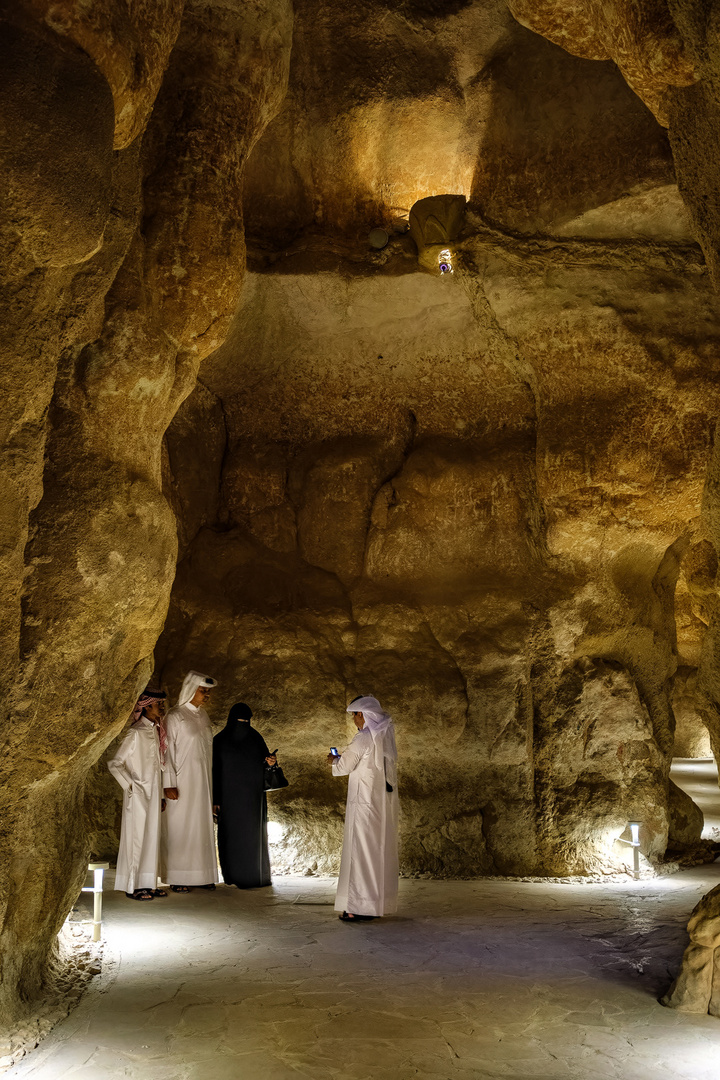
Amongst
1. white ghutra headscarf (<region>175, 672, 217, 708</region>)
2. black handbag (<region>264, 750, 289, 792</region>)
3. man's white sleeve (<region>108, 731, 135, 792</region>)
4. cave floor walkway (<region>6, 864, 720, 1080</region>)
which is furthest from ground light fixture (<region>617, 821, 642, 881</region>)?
man's white sleeve (<region>108, 731, 135, 792</region>)

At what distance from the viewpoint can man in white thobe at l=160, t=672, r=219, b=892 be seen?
8359 mm

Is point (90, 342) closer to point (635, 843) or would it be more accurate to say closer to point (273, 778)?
point (273, 778)

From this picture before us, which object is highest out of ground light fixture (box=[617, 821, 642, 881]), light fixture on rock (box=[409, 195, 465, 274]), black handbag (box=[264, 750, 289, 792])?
light fixture on rock (box=[409, 195, 465, 274])

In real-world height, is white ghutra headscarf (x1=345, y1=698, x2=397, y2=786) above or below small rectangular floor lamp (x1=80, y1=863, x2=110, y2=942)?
above

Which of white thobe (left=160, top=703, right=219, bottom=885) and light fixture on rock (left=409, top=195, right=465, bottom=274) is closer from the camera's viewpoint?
white thobe (left=160, top=703, right=219, bottom=885)

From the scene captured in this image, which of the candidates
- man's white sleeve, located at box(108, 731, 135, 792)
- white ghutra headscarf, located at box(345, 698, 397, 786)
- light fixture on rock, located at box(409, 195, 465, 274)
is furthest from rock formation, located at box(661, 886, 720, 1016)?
light fixture on rock, located at box(409, 195, 465, 274)

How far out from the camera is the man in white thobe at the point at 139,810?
311 inches

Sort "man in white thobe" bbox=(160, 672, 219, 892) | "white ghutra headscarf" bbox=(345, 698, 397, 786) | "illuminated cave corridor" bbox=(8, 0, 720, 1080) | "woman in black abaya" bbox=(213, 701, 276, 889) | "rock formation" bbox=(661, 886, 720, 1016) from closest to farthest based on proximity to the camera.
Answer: "rock formation" bbox=(661, 886, 720, 1016)
"illuminated cave corridor" bbox=(8, 0, 720, 1080)
"white ghutra headscarf" bbox=(345, 698, 397, 786)
"man in white thobe" bbox=(160, 672, 219, 892)
"woman in black abaya" bbox=(213, 701, 276, 889)

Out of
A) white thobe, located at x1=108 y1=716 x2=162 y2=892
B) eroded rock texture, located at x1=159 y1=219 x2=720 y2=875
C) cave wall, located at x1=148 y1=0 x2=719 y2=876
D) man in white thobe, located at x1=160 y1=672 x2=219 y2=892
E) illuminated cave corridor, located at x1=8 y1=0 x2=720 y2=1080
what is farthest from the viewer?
eroded rock texture, located at x1=159 y1=219 x2=720 y2=875

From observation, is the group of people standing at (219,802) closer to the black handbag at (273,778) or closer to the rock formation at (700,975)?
the black handbag at (273,778)

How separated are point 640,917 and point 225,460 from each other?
6029mm

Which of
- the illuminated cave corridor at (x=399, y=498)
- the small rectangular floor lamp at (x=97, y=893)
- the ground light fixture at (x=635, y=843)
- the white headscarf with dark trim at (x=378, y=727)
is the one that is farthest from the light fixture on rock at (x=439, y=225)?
the small rectangular floor lamp at (x=97, y=893)

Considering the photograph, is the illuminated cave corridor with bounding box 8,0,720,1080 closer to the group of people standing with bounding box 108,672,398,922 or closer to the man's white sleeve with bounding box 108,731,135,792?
the group of people standing with bounding box 108,672,398,922

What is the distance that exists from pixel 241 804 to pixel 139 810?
108 cm
